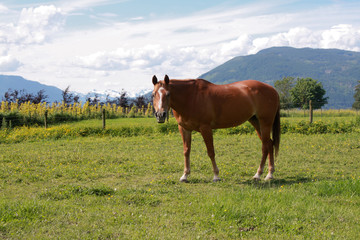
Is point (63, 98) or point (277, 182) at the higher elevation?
point (63, 98)

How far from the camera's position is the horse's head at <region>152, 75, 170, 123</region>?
249 inches

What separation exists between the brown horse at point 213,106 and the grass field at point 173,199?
971mm

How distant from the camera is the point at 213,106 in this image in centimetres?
714

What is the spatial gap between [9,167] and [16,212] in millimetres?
4734

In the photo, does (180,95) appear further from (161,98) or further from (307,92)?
(307,92)

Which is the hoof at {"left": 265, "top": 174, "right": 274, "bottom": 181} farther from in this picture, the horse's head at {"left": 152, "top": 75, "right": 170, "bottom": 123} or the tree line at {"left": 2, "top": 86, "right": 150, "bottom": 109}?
the tree line at {"left": 2, "top": 86, "right": 150, "bottom": 109}

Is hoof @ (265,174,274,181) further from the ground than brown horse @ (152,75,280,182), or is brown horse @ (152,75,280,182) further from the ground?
brown horse @ (152,75,280,182)

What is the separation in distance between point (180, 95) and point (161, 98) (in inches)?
27.0

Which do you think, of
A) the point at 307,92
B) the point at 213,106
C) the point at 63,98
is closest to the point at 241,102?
the point at 213,106

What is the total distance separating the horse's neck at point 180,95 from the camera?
6914 mm

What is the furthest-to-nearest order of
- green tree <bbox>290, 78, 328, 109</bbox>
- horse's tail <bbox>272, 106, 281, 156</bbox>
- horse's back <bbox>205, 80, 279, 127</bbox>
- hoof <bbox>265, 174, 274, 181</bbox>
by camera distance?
green tree <bbox>290, 78, 328, 109</bbox> < horse's tail <bbox>272, 106, 281, 156</bbox> < hoof <bbox>265, 174, 274, 181</bbox> < horse's back <bbox>205, 80, 279, 127</bbox>

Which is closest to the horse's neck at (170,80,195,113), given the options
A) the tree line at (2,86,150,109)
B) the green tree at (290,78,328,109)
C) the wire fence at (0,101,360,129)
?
the wire fence at (0,101,360,129)

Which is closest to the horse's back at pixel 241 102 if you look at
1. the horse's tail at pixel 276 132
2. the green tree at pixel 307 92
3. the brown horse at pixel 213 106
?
the brown horse at pixel 213 106

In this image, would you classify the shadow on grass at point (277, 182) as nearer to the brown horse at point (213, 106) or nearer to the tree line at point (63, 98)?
the brown horse at point (213, 106)
